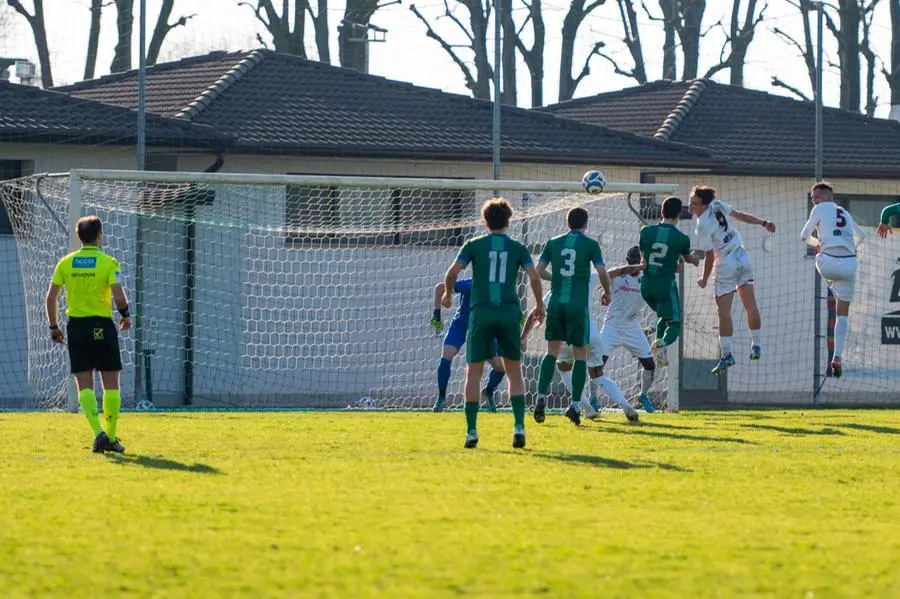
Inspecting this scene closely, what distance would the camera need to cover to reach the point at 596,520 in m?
8.28

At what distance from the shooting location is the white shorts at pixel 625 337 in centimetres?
1797

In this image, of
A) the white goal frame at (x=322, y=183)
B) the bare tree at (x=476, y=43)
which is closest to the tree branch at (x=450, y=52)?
the bare tree at (x=476, y=43)

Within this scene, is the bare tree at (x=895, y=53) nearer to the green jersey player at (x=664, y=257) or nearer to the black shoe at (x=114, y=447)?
the green jersey player at (x=664, y=257)

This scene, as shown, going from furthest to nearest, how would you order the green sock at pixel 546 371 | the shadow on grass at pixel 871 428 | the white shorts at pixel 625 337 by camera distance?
the white shorts at pixel 625 337 → the shadow on grass at pixel 871 428 → the green sock at pixel 546 371

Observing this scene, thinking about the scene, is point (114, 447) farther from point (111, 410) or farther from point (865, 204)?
point (865, 204)

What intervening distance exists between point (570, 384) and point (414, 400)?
7.56 meters

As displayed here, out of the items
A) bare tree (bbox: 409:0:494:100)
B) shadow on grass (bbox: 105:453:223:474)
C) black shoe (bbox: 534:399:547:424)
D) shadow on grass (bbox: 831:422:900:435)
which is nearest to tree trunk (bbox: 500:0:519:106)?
bare tree (bbox: 409:0:494:100)

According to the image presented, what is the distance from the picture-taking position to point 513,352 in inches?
472

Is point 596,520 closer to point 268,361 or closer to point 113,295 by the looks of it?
point 113,295

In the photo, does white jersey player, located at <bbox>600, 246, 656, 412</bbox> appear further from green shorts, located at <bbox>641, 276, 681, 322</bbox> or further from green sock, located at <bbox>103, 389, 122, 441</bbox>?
green sock, located at <bbox>103, 389, 122, 441</bbox>

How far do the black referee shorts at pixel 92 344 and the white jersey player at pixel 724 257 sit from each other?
651 cm

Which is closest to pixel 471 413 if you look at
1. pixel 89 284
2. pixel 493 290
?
pixel 493 290

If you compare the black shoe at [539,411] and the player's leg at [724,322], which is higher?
the player's leg at [724,322]

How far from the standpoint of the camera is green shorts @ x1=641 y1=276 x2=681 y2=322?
52.0 ft
